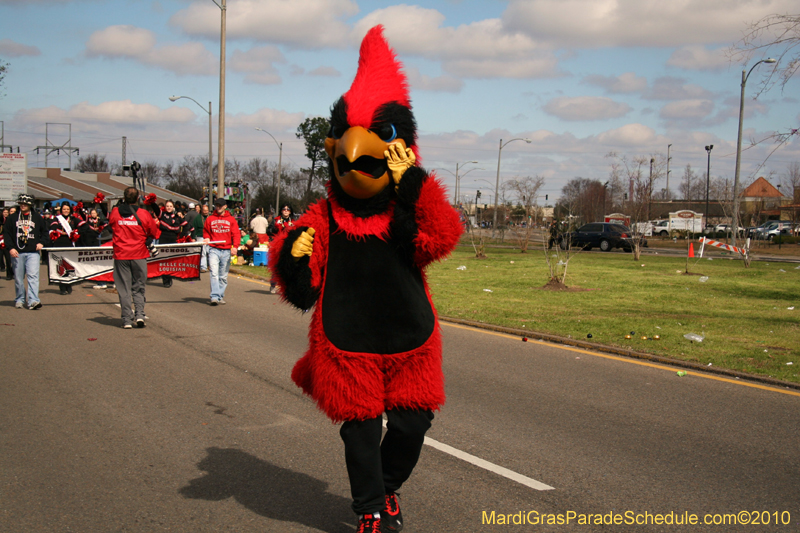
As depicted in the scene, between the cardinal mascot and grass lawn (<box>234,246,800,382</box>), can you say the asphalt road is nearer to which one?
the cardinal mascot

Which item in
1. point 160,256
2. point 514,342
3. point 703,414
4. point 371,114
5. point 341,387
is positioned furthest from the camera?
point 160,256

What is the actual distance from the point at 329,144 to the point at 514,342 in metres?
5.87

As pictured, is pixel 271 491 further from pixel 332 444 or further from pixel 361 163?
pixel 361 163

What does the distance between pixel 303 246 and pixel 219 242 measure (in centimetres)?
895

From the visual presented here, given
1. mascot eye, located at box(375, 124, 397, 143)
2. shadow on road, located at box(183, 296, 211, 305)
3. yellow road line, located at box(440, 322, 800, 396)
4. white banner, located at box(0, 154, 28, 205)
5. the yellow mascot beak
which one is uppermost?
white banner, located at box(0, 154, 28, 205)

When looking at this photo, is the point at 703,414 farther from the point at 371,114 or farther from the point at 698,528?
the point at 371,114

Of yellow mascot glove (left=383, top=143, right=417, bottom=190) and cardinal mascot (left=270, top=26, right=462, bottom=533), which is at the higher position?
yellow mascot glove (left=383, top=143, right=417, bottom=190)

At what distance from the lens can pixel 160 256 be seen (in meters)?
11.6

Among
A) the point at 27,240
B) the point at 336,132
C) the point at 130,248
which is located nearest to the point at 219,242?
the point at 130,248

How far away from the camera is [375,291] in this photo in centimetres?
314

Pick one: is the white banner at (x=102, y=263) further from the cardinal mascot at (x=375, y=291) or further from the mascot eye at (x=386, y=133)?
the mascot eye at (x=386, y=133)

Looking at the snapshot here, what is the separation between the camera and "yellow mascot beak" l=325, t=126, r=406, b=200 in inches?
124

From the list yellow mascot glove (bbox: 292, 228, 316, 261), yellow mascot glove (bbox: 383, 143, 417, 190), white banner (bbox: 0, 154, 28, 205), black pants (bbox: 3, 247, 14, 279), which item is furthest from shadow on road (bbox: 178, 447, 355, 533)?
white banner (bbox: 0, 154, 28, 205)

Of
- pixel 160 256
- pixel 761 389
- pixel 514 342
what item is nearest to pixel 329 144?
pixel 761 389
